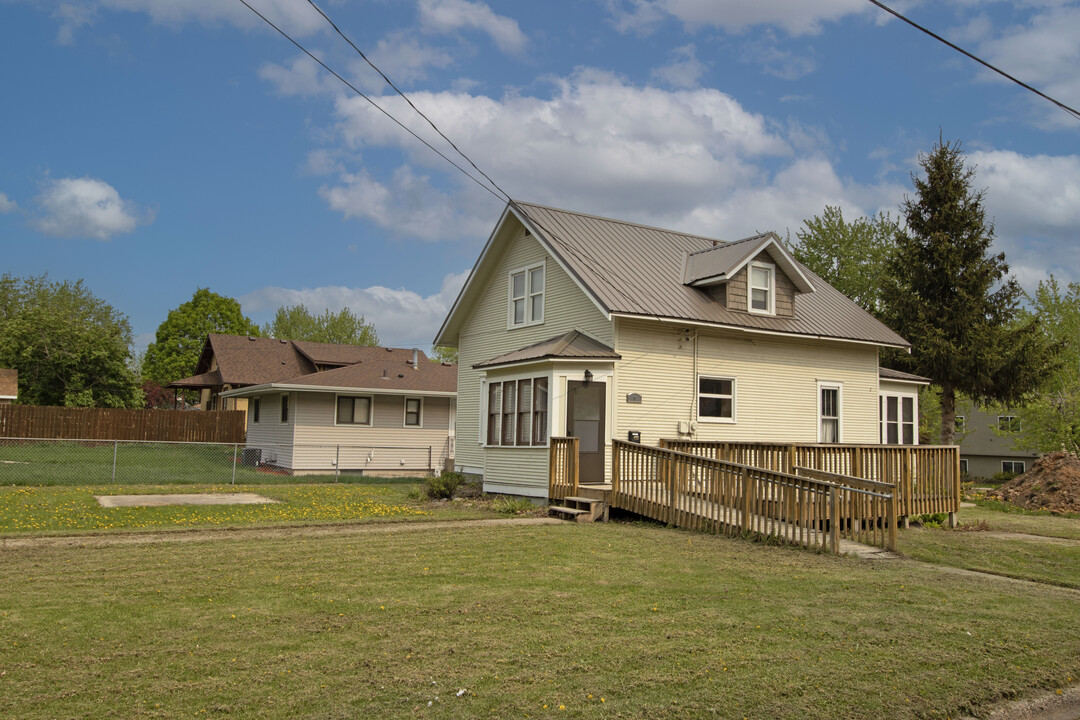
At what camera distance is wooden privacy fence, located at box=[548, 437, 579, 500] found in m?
15.4

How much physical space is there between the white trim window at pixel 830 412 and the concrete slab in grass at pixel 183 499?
13.3 m

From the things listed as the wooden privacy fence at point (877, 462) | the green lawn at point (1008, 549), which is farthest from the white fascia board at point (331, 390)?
the green lawn at point (1008, 549)

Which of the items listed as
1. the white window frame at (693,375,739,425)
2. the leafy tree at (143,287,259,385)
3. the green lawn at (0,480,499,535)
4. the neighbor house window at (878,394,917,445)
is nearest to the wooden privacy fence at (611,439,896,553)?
the green lawn at (0,480,499,535)

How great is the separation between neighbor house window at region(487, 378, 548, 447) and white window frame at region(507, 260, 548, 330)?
2219 millimetres

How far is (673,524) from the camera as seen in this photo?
1349cm

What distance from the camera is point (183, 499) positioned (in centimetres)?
1650

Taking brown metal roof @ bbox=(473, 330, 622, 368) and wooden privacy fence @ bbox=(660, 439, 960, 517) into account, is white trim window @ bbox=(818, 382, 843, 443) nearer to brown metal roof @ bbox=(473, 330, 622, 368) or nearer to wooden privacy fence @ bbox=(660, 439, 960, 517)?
wooden privacy fence @ bbox=(660, 439, 960, 517)

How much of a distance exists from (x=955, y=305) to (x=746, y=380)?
54.2ft

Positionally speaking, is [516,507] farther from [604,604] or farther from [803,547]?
[604,604]

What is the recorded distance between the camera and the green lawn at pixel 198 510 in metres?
12.5

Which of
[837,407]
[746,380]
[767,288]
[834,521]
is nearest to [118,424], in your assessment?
[746,380]

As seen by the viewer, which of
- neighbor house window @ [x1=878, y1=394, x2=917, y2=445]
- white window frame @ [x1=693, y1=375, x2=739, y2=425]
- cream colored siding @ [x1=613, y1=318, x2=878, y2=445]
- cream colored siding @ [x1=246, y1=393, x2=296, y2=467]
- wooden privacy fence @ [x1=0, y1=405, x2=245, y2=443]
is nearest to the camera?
cream colored siding @ [x1=613, y1=318, x2=878, y2=445]

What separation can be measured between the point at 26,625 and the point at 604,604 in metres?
4.76

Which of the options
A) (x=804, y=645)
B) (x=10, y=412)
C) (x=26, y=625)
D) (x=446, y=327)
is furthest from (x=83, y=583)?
(x=10, y=412)
